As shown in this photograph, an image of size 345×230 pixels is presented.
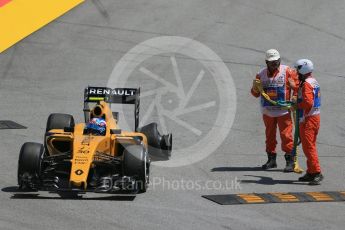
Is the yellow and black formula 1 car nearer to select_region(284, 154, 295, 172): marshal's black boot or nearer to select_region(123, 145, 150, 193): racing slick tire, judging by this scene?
select_region(123, 145, 150, 193): racing slick tire

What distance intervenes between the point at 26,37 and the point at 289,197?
12448 millimetres

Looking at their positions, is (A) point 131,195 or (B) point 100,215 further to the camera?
(A) point 131,195

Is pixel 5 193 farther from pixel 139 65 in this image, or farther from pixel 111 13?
pixel 111 13

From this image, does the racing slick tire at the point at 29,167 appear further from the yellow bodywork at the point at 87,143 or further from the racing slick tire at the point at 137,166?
the racing slick tire at the point at 137,166

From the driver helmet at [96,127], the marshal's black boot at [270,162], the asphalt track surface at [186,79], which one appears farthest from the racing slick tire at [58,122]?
the marshal's black boot at [270,162]

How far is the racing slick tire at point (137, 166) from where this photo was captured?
41.2 feet

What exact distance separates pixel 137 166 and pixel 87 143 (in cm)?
102

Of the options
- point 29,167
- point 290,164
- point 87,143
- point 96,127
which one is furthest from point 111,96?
point 290,164

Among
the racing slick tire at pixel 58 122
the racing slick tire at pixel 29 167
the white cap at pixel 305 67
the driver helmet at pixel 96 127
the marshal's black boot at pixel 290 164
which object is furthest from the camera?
the racing slick tire at pixel 58 122

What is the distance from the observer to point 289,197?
12.8 m

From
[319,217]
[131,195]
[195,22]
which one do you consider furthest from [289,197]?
[195,22]

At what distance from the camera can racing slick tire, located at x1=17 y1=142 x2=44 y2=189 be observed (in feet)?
40.4

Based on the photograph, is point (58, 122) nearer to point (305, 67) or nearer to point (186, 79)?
point (305, 67)

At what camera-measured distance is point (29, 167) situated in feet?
40.8
